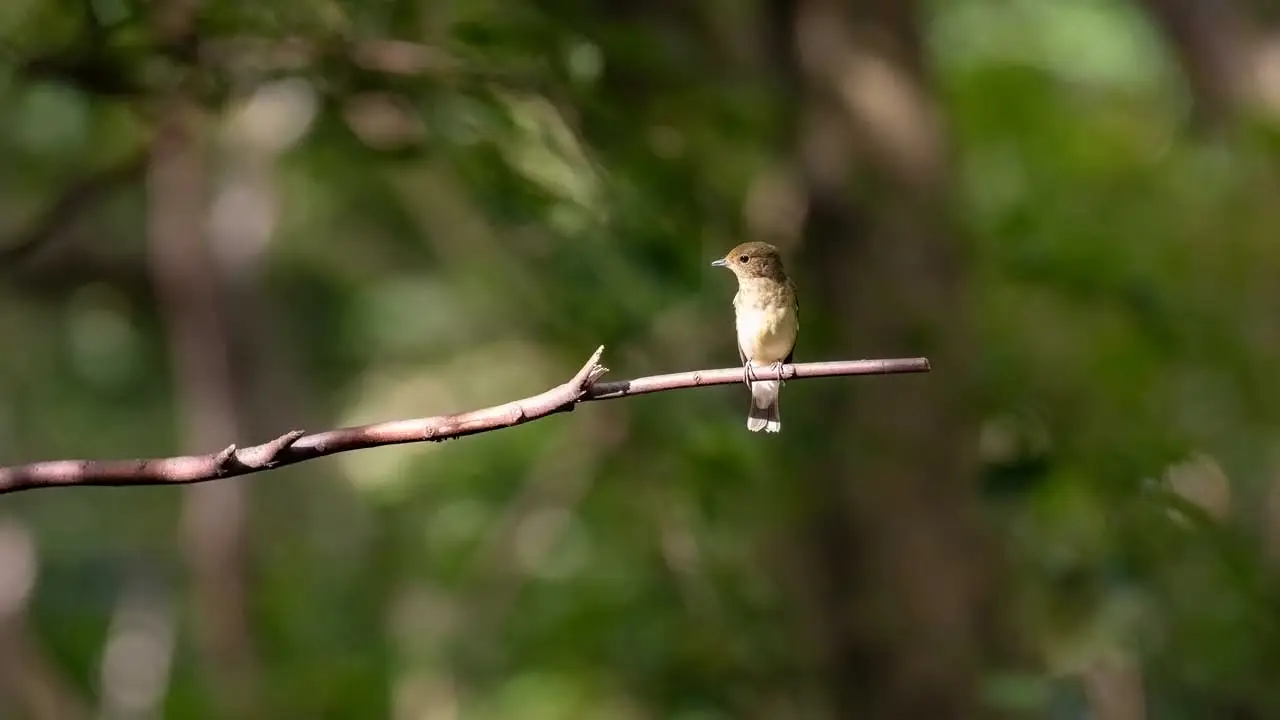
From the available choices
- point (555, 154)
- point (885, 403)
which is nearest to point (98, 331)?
point (885, 403)

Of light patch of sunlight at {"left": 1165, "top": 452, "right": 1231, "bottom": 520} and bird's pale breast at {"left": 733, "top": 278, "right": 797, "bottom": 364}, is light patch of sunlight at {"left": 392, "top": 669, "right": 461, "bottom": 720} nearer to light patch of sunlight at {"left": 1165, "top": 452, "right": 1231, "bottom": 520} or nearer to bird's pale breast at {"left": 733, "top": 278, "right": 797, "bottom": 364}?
light patch of sunlight at {"left": 1165, "top": 452, "right": 1231, "bottom": 520}

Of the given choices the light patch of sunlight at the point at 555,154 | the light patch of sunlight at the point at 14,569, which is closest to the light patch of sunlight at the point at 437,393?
the light patch of sunlight at the point at 555,154

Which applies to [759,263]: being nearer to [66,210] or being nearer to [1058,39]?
[66,210]

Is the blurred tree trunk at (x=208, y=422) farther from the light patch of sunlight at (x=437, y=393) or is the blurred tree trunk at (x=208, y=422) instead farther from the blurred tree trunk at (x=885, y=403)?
the blurred tree trunk at (x=885, y=403)

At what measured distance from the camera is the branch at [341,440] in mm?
1271

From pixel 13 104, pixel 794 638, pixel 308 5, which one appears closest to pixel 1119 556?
pixel 794 638

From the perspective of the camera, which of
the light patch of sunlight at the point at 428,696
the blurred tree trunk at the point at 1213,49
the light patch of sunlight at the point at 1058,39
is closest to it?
the blurred tree trunk at the point at 1213,49

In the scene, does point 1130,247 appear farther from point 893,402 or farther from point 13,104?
point 13,104

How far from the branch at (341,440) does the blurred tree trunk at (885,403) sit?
2824mm

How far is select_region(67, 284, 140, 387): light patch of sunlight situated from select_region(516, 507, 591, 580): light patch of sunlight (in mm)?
4414

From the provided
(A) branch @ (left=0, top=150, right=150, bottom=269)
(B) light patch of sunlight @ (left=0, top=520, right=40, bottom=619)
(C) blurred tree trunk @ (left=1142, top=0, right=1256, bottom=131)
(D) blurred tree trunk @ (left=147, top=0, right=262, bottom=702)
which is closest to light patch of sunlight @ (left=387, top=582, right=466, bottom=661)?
(D) blurred tree trunk @ (left=147, top=0, right=262, bottom=702)

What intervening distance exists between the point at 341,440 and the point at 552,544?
4406 mm

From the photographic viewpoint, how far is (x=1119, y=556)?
12.9 ft

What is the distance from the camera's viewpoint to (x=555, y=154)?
3.49m
